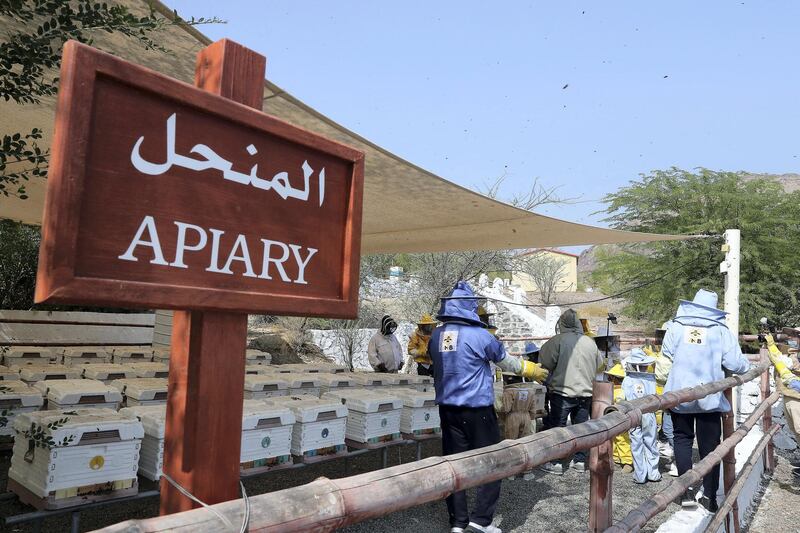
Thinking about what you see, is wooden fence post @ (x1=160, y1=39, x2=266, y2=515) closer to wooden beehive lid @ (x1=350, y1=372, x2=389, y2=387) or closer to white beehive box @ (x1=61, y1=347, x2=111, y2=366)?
wooden beehive lid @ (x1=350, y1=372, x2=389, y2=387)

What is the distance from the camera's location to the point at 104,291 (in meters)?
1.05

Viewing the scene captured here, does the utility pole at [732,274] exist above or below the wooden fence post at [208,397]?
above

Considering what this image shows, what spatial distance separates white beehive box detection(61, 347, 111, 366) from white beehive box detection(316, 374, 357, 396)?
2.75 metres

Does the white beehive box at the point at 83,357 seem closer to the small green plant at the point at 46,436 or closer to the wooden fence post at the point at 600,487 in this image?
the small green plant at the point at 46,436

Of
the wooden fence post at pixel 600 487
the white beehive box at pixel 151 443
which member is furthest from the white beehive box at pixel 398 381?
the wooden fence post at pixel 600 487

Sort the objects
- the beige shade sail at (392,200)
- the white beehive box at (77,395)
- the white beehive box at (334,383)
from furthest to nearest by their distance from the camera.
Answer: the white beehive box at (334,383)
the white beehive box at (77,395)
the beige shade sail at (392,200)

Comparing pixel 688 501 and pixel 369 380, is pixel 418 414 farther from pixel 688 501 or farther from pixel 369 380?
pixel 688 501

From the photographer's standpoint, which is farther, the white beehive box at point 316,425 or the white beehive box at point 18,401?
the white beehive box at point 316,425

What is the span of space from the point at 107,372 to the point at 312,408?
2.17 meters

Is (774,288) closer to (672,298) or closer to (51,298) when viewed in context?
(672,298)

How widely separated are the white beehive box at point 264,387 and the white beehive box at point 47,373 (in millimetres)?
1491

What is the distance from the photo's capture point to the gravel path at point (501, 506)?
394 centimetres

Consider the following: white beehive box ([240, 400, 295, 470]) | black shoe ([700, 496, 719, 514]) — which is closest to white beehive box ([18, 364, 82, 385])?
white beehive box ([240, 400, 295, 470])

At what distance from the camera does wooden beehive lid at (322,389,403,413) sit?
4.39m
